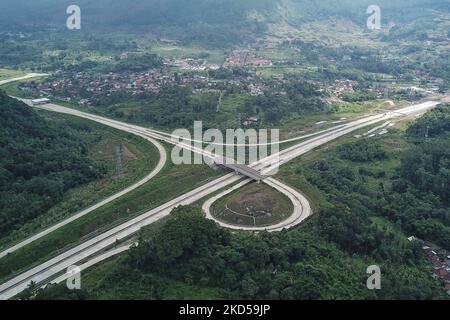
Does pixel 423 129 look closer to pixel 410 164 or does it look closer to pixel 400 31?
pixel 410 164

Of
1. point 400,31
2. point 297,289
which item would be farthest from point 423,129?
point 400,31

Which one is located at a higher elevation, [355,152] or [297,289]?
[355,152]

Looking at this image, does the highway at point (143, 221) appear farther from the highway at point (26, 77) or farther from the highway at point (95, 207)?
the highway at point (26, 77)

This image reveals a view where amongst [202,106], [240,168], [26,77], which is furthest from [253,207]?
[26,77]

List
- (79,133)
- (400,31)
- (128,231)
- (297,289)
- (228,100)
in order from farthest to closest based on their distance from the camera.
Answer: (400,31) → (228,100) → (79,133) → (128,231) → (297,289)

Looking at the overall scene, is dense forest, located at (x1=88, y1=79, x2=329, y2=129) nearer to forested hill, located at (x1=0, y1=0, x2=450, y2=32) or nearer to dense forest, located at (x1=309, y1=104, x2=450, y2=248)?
dense forest, located at (x1=309, y1=104, x2=450, y2=248)

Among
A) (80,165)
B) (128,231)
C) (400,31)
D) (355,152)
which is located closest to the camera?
(128,231)

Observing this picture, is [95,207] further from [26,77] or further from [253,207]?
[26,77]

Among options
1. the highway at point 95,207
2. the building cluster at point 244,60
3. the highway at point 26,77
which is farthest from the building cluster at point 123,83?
the highway at point 95,207
